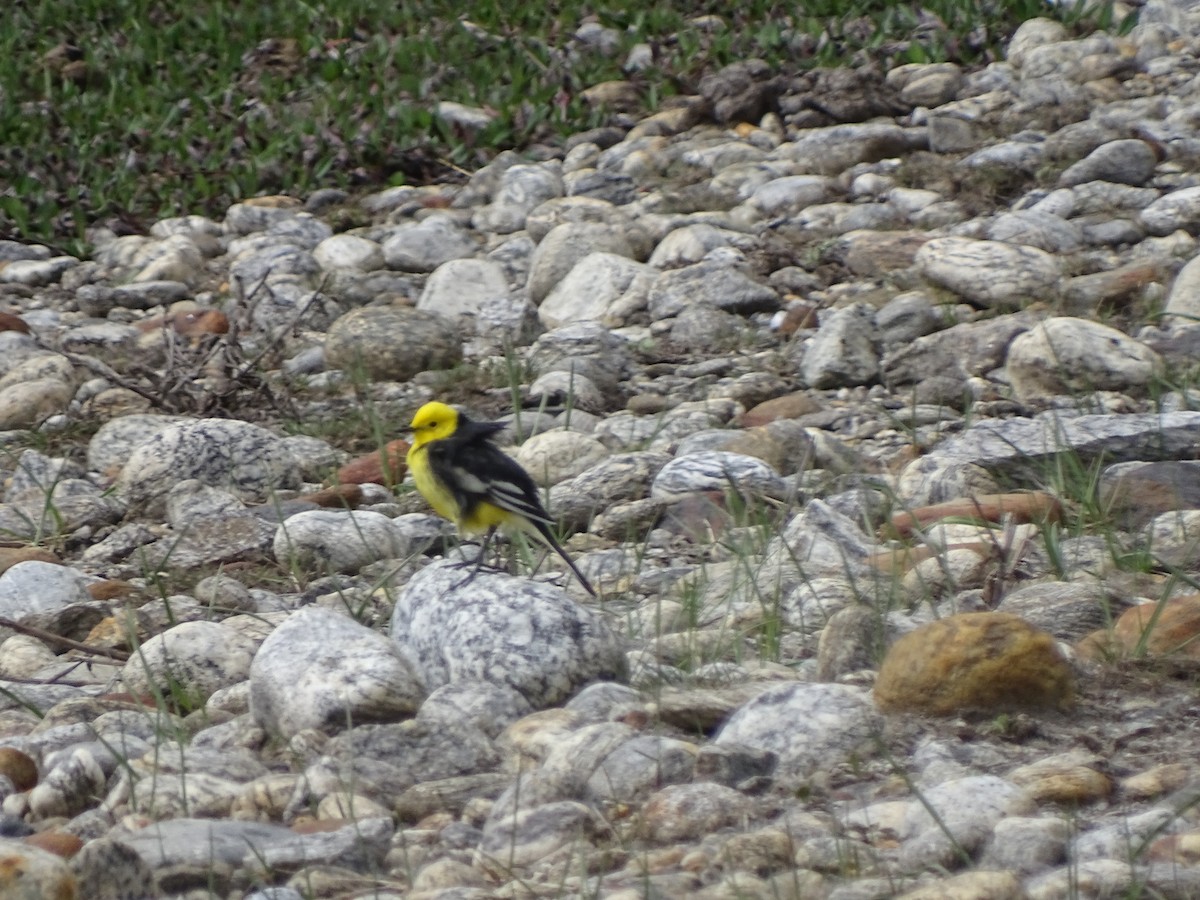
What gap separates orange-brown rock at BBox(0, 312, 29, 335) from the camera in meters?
9.05

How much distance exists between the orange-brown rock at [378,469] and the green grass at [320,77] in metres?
4.27

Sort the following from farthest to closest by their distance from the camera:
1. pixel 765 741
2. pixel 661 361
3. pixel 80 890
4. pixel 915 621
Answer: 1. pixel 661 361
2. pixel 915 621
3. pixel 765 741
4. pixel 80 890

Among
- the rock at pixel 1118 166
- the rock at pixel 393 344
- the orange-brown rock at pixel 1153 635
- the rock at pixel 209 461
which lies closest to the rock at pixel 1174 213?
the rock at pixel 1118 166

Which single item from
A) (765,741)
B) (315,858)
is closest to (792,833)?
(765,741)

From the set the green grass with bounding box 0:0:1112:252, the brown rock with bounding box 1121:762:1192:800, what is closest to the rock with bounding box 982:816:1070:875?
the brown rock with bounding box 1121:762:1192:800

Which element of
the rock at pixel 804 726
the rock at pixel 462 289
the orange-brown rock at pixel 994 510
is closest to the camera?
the rock at pixel 804 726

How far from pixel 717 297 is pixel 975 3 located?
162 inches

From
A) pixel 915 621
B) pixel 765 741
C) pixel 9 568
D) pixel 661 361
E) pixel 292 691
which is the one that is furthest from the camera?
pixel 661 361

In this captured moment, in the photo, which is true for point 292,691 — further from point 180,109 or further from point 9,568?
point 180,109

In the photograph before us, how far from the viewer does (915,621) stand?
4.40m

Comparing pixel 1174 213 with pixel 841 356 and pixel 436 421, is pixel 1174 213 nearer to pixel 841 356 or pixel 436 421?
pixel 841 356

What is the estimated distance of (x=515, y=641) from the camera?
4070mm

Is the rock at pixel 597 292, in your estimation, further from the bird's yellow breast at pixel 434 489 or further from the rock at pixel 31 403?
the bird's yellow breast at pixel 434 489

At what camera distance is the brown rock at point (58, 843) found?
11.0 ft
